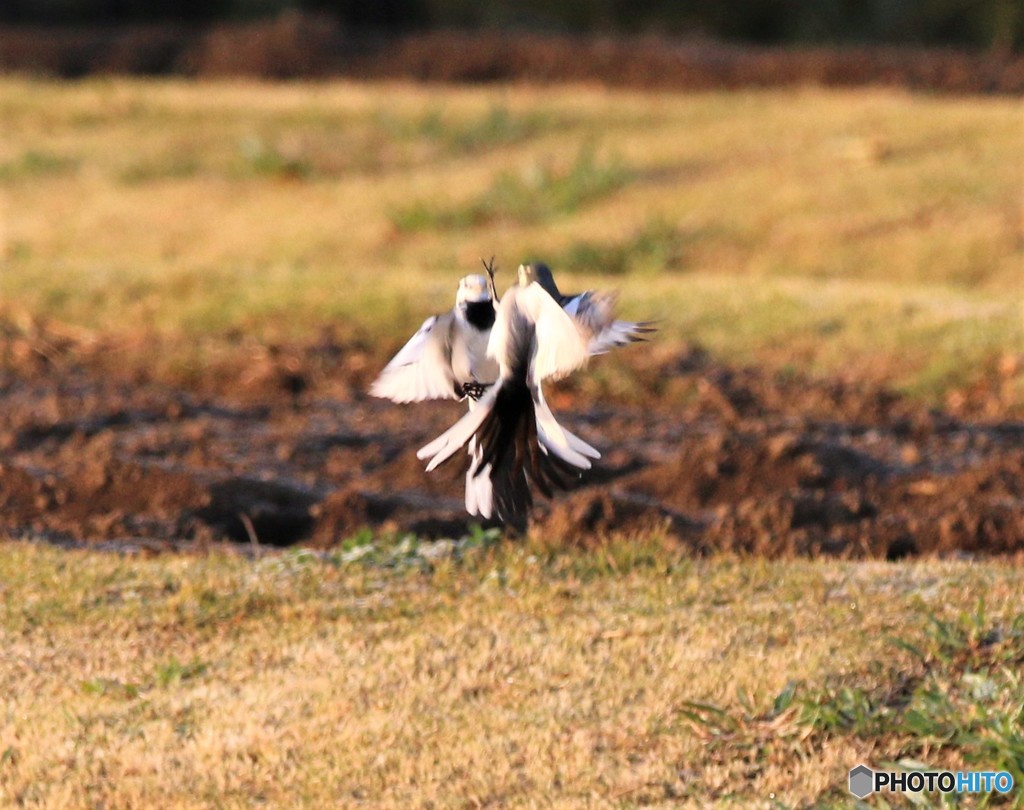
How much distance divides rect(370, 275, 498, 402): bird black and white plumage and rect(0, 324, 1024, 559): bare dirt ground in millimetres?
1852

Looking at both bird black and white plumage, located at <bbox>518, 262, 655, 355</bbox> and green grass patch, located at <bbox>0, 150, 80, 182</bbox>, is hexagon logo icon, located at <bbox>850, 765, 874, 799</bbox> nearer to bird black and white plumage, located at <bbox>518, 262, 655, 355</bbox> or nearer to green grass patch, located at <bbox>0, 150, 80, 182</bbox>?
bird black and white plumage, located at <bbox>518, 262, 655, 355</bbox>

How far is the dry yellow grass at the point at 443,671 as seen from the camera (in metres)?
3.99

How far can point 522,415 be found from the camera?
3.89 m

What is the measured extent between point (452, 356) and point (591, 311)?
1.49 feet

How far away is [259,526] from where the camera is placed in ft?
20.1

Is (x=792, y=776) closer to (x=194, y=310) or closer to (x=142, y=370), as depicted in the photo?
(x=142, y=370)

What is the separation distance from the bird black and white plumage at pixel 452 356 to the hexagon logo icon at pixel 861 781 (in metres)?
1.28

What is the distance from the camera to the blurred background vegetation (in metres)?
22.3

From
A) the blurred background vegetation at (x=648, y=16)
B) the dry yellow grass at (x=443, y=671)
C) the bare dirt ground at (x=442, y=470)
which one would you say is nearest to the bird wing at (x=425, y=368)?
the dry yellow grass at (x=443, y=671)

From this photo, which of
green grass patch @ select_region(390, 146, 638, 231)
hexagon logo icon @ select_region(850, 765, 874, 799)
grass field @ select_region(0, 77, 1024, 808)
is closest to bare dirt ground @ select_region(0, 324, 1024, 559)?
grass field @ select_region(0, 77, 1024, 808)

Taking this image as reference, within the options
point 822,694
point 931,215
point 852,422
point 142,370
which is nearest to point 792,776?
point 822,694

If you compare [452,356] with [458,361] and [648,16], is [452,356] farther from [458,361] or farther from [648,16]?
[648,16]

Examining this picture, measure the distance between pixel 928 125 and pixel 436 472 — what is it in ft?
27.3

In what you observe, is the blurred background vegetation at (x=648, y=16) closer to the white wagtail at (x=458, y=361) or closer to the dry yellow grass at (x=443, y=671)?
the dry yellow grass at (x=443, y=671)
